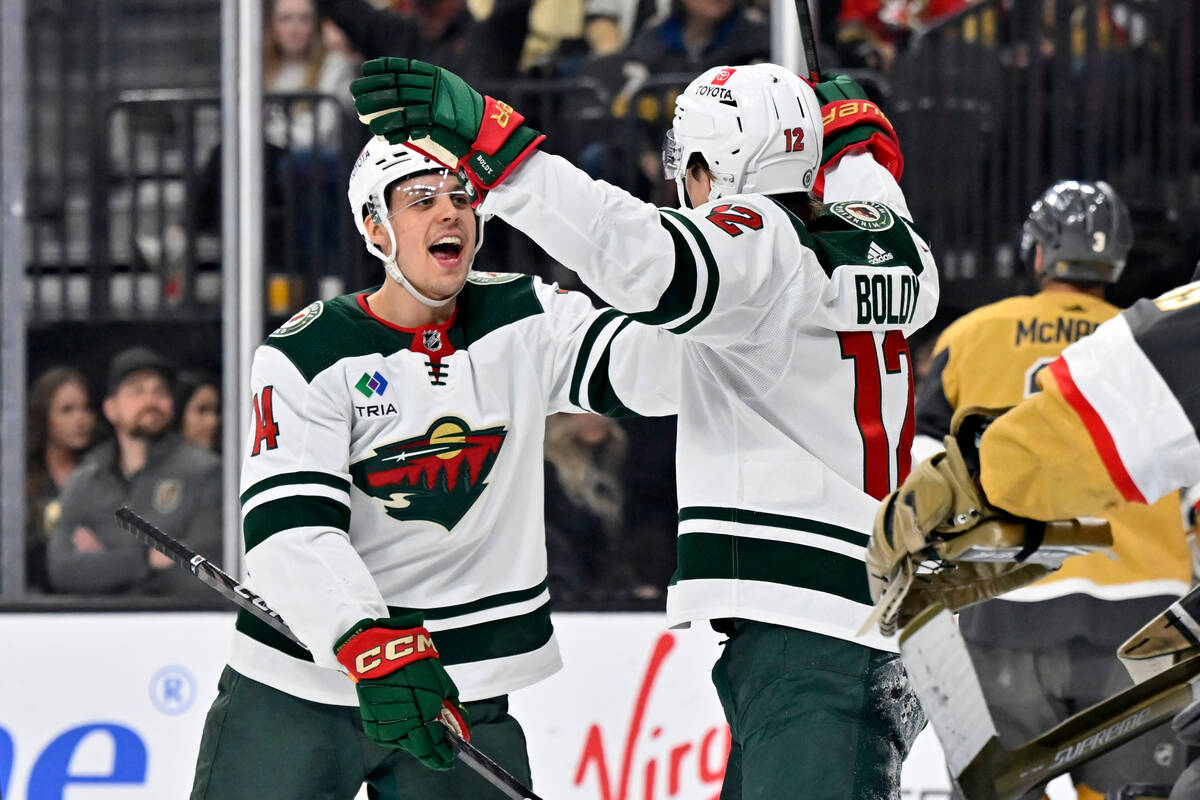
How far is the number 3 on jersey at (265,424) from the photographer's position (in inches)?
91.9

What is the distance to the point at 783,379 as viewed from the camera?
6.91ft

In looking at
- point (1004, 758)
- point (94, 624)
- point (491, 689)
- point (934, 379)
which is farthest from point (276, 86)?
point (1004, 758)

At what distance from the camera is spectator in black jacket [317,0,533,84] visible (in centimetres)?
478

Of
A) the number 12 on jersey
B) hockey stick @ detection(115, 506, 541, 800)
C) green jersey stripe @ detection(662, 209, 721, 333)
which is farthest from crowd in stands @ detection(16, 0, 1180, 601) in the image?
green jersey stripe @ detection(662, 209, 721, 333)

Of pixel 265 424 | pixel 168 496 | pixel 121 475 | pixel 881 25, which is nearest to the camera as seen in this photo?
pixel 265 424

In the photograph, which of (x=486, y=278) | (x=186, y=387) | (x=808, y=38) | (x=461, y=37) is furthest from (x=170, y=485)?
(x=808, y=38)

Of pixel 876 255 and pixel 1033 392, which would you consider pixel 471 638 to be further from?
pixel 1033 392

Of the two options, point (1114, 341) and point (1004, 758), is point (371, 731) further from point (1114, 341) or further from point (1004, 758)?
point (1114, 341)

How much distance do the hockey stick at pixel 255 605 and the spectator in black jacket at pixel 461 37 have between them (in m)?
2.31

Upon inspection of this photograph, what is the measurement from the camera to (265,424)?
2.36 metres

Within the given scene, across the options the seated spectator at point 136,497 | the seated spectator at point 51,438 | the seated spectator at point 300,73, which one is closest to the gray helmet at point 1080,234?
the seated spectator at point 300,73

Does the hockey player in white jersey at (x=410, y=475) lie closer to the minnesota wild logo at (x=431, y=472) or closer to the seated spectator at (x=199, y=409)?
the minnesota wild logo at (x=431, y=472)

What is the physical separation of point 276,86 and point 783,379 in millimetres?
3160

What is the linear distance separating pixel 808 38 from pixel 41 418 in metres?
2.87
